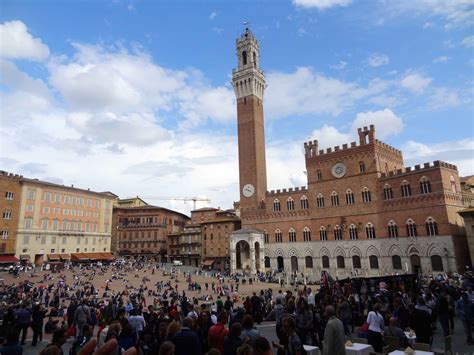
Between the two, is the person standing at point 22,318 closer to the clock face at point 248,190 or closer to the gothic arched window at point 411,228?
the gothic arched window at point 411,228

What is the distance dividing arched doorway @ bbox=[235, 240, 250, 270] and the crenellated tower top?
25487mm

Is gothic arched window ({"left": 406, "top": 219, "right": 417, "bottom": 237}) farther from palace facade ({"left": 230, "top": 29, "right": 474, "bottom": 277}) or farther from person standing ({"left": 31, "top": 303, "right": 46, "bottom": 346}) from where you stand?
person standing ({"left": 31, "top": 303, "right": 46, "bottom": 346})

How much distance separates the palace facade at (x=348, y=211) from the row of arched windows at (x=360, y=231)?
0.11 m

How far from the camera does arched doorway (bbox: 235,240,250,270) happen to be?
5119 centimetres

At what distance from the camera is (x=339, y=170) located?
45.6 meters

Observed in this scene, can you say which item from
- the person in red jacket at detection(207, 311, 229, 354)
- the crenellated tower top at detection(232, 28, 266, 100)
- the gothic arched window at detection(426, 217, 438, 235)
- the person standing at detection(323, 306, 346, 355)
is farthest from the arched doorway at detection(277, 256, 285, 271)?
the person in red jacket at detection(207, 311, 229, 354)

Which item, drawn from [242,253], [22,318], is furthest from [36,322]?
[242,253]

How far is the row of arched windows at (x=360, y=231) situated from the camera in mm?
36469

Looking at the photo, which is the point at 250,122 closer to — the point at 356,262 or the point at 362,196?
the point at 362,196

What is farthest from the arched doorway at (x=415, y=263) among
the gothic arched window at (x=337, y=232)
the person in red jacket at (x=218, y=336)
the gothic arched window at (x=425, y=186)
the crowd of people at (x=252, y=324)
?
the person in red jacket at (x=218, y=336)

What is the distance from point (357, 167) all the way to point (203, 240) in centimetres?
3173

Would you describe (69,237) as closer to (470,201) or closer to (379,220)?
(379,220)

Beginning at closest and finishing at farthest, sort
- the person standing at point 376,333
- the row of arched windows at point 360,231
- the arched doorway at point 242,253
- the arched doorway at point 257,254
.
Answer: the person standing at point 376,333, the row of arched windows at point 360,231, the arched doorway at point 257,254, the arched doorway at point 242,253

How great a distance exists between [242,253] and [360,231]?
60.1 ft
